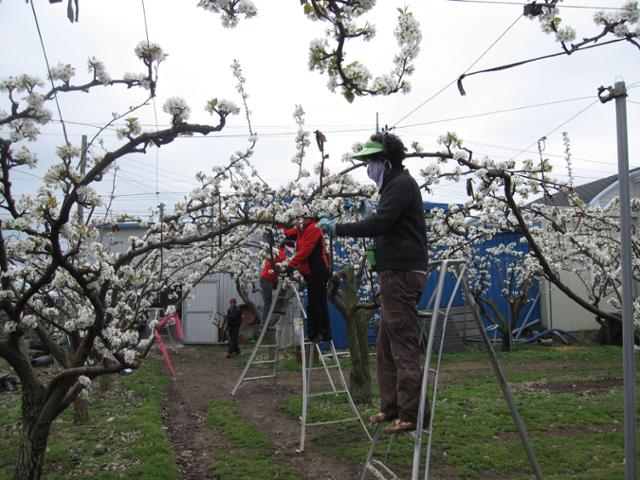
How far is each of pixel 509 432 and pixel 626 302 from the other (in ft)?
13.3

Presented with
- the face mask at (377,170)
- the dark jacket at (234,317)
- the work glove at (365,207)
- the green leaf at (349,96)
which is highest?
the green leaf at (349,96)

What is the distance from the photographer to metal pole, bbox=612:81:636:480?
3.53m

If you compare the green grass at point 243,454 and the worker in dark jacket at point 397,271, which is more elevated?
the worker in dark jacket at point 397,271

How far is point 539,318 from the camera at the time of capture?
Result: 20.3 meters

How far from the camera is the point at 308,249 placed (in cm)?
707

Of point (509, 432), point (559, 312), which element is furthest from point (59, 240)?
point (559, 312)

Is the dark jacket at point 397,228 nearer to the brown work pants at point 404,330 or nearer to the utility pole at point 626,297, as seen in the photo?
the brown work pants at point 404,330

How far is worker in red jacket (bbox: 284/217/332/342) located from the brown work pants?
282cm

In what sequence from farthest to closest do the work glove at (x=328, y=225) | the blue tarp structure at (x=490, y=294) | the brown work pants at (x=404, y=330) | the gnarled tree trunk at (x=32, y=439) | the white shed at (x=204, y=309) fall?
the white shed at (x=204, y=309)
the blue tarp structure at (x=490, y=294)
the gnarled tree trunk at (x=32, y=439)
the work glove at (x=328, y=225)
the brown work pants at (x=404, y=330)

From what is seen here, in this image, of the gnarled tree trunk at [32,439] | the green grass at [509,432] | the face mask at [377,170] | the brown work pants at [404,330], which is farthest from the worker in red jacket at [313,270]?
the gnarled tree trunk at [32,439]

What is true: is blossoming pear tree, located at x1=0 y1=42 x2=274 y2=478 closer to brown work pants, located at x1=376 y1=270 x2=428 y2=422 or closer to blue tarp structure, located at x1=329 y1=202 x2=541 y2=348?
brown work pants, located at x1=376 y1=270 x2=428 y2=422

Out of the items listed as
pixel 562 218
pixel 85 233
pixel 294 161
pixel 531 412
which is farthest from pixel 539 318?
pixel 85 233

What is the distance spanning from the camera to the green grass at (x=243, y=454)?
19.1 feet

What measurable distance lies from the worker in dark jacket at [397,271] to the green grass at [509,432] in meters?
1.91
